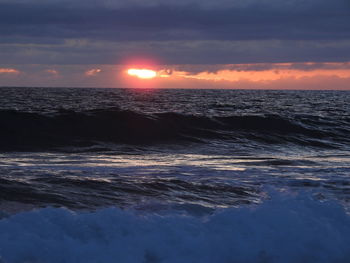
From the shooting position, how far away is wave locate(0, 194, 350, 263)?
490cm

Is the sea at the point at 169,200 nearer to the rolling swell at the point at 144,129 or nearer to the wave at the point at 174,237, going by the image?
the wave at the point at 174,237

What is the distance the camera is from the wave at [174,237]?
4902mm

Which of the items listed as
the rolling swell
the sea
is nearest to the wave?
the sea

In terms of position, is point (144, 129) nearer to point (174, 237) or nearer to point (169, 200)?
point (169, 200)

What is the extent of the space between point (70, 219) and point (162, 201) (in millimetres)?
1973

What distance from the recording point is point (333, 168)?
11.0 m

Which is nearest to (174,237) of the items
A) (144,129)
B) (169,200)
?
(169,200)

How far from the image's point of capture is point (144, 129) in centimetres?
1889

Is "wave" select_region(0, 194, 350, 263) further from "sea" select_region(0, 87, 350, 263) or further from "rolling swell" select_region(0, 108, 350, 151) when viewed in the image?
"rolling swell" select_region(0, 108, 350, 151)

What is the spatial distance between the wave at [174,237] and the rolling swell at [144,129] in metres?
9.02

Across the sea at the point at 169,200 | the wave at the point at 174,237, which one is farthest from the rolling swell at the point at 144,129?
the wave at the point at 174,237

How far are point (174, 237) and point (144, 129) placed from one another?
44.8 feet

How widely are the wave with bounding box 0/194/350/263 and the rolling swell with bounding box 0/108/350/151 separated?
902 centimetres

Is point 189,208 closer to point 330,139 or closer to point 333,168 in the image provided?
point 333,168
